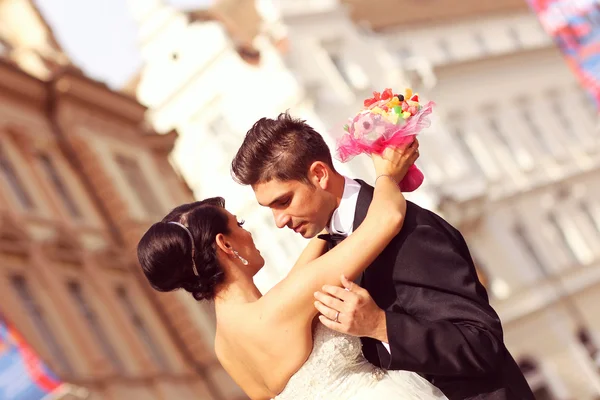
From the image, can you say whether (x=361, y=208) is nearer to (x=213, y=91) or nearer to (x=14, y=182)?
(x=14, y=182)

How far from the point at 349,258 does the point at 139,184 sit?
19644 millimetres

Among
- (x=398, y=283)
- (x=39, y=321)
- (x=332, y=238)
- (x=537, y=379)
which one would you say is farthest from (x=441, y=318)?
(x=537, y=379)

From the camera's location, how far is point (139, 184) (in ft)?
74.3

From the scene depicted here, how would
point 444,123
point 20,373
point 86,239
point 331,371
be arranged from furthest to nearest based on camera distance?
point 444,123
point 86,239
point 20,373
point 331,371

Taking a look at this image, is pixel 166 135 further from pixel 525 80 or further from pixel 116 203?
pixel 525 80

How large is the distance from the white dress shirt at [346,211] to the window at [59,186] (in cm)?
Answer: 1626

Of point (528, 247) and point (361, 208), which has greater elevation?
point (361, 208)

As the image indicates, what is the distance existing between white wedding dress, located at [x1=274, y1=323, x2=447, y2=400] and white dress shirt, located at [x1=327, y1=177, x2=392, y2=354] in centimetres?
34

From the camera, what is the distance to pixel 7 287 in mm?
15578

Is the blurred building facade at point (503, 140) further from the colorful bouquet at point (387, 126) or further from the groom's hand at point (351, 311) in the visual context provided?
the groom's hand at point (351, 311)

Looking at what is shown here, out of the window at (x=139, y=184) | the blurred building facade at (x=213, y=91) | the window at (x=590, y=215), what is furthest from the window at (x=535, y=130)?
the window at (x=139, y=184)

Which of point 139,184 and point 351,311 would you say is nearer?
point 351,311

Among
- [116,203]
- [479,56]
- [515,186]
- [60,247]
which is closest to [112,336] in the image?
[60,247]

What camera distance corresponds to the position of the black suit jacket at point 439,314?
326cm
